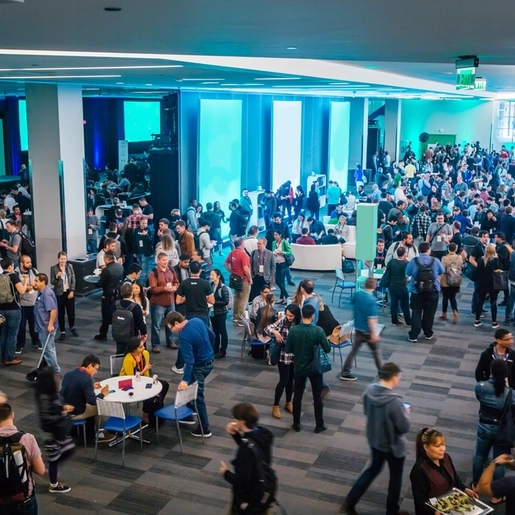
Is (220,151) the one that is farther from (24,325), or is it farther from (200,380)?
(200,380)

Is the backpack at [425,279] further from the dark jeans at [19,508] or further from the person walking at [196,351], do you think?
the dark jeans at [19,508]

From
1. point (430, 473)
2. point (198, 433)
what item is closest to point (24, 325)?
point (198, 433)

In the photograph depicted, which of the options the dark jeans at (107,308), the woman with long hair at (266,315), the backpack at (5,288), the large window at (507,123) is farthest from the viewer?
the large window at (507,123)

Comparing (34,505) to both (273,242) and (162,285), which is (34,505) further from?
(273,242)

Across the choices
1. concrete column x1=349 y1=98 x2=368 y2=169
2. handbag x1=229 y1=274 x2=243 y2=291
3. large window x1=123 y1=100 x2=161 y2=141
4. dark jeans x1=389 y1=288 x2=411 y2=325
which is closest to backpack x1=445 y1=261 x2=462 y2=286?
dark jeans x1=389 y1=288 x2=411 y2=325

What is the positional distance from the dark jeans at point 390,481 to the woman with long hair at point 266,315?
3167 mm

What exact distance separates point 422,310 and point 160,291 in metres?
3.68

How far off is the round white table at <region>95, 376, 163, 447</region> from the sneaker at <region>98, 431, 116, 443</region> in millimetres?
49

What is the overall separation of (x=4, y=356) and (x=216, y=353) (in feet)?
8.80

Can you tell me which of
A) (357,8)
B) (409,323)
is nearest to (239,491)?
(357,8)

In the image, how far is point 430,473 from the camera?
475 centimetres

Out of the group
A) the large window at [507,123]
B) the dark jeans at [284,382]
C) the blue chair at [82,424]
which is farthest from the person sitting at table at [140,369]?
the large window at [507,123]

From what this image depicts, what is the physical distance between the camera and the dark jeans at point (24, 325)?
31.0 ft

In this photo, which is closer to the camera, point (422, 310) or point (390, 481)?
point (390, 481)
